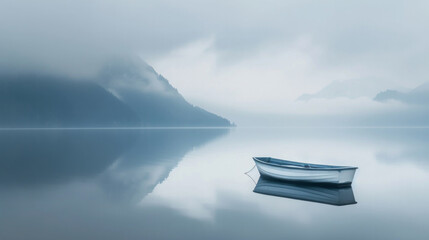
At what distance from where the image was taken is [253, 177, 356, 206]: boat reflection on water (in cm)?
2009

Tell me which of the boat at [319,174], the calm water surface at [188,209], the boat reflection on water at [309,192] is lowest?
the calm water surface at [188,209]

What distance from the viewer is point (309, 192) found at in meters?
21.9

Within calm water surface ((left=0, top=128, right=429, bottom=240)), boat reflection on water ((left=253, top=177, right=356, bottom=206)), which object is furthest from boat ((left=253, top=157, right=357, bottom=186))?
calm water surface ((left=0, top=128, right=429, bottom=240))

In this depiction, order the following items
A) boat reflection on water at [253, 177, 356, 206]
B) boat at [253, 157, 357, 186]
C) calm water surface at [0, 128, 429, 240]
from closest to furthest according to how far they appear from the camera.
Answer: calm water surface at [0, 128, 429, 240], boat reflection on water at [253, 177, 356, 206], boat at [253, 157, 357, 186]

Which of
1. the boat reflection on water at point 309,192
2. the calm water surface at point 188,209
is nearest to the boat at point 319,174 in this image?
the boat reflection on water at point 309,192

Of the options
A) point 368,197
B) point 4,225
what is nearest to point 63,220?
point 4,225

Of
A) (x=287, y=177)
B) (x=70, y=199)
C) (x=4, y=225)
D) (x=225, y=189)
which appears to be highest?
(x=287, y=177)

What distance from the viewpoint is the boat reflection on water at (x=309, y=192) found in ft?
65.9

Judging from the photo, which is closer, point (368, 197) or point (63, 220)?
point (63, 220)

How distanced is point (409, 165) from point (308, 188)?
74.4 feet

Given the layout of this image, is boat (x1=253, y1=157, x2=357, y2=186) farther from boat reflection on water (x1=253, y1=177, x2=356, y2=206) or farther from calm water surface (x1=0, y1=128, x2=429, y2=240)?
calm water surface (x1=0, y1=128, x2=429, y2=240)

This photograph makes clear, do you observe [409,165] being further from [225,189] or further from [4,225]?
[4,225]

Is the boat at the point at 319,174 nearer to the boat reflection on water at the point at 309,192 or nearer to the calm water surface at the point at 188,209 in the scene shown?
the boat reflection on water at the point at 309,192

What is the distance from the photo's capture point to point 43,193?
20.6 metres
